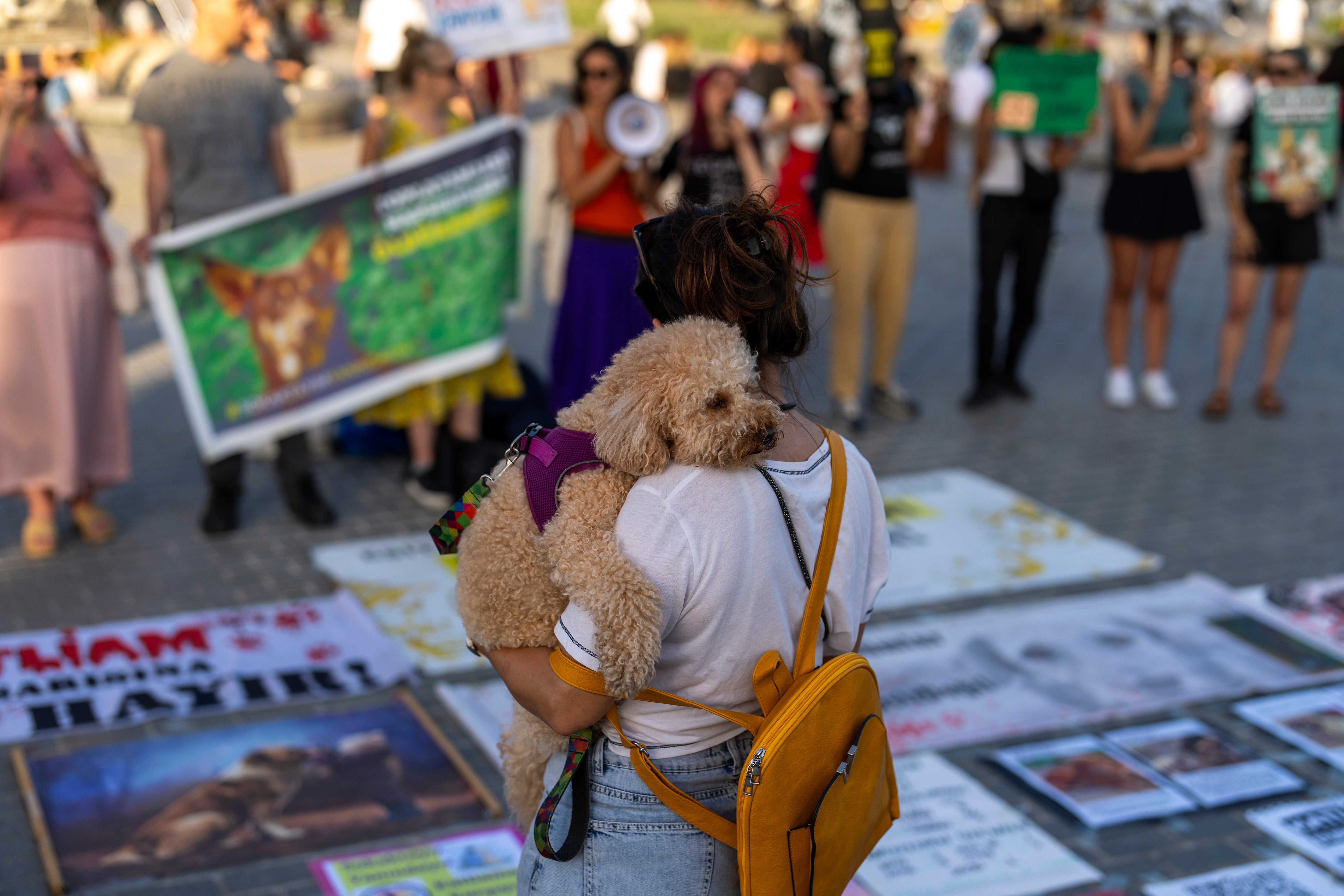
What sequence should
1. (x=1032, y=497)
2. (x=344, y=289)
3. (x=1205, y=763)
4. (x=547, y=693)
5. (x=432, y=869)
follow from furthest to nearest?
1. (x=1032, y=497)
2. (x=344, y=289)
3. (x=1205, y=763)
4. (x=432, y=869)
5. (x=547, y=693)

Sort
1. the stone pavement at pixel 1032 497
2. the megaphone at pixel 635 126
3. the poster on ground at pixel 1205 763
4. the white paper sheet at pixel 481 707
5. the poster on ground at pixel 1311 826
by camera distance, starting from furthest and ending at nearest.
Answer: the megaphone at pixel 635 126
the white paper sheet at pixel 481 707
the poster on ground at pixel 1205 763
the stone pavement at pixel 1032 497
the poster on ground at pixel 1311 826

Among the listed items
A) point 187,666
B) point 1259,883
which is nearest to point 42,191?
point 187,666

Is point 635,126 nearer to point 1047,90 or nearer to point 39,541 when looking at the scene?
point 1047,90

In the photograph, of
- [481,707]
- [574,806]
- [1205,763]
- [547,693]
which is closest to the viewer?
[547,693]

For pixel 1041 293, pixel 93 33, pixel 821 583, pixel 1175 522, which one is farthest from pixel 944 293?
pixel 821 583

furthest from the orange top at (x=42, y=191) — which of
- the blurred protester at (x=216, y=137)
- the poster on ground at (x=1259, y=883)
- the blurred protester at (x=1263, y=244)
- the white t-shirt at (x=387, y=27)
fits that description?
the blurred protester at (x=1263, y=244)

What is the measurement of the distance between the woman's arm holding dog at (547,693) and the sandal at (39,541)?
407 cm

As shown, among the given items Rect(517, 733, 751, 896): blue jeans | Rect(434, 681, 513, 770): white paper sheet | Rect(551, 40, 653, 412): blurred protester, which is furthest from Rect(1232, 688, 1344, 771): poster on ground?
Rect(551, 40, 653, 412): blurred protester

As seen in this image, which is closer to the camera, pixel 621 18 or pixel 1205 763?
pixel 1205 763

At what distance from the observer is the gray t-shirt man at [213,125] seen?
5.23 metres

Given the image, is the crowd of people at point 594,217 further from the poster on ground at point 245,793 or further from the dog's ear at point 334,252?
the poster on ground at point 245,793

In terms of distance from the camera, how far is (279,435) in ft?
18.8

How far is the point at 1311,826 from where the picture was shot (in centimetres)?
376

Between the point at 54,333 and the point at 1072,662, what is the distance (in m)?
4.08
